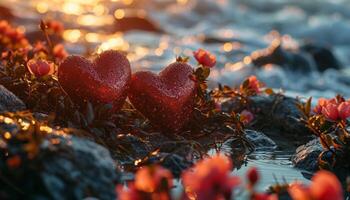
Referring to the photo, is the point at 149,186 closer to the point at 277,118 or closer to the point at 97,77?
the point at 97,77

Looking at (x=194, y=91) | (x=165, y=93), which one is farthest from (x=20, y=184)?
(x=194, y=91)

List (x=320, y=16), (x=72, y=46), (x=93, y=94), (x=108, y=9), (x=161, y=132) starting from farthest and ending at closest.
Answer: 1. (x=320, y=16)
2. (x=108, y=9)
3. (x=72, y=46)
4. (x=161, y=132)
5. (x=93, y=94)

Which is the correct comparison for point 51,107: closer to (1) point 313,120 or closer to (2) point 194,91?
(2) point 194,91

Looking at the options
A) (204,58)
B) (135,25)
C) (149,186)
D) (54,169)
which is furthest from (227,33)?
(149,186)

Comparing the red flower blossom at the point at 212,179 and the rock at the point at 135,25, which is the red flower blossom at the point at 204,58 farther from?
the rock at the point at 135,25

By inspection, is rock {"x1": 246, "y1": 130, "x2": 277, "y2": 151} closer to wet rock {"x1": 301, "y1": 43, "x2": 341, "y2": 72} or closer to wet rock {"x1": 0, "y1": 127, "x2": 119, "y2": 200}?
wet rock {"x1": 0, "y1": 127, "x2": 119, "y2": 200}

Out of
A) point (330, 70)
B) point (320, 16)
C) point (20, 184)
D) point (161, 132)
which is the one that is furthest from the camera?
point (320, 16)
